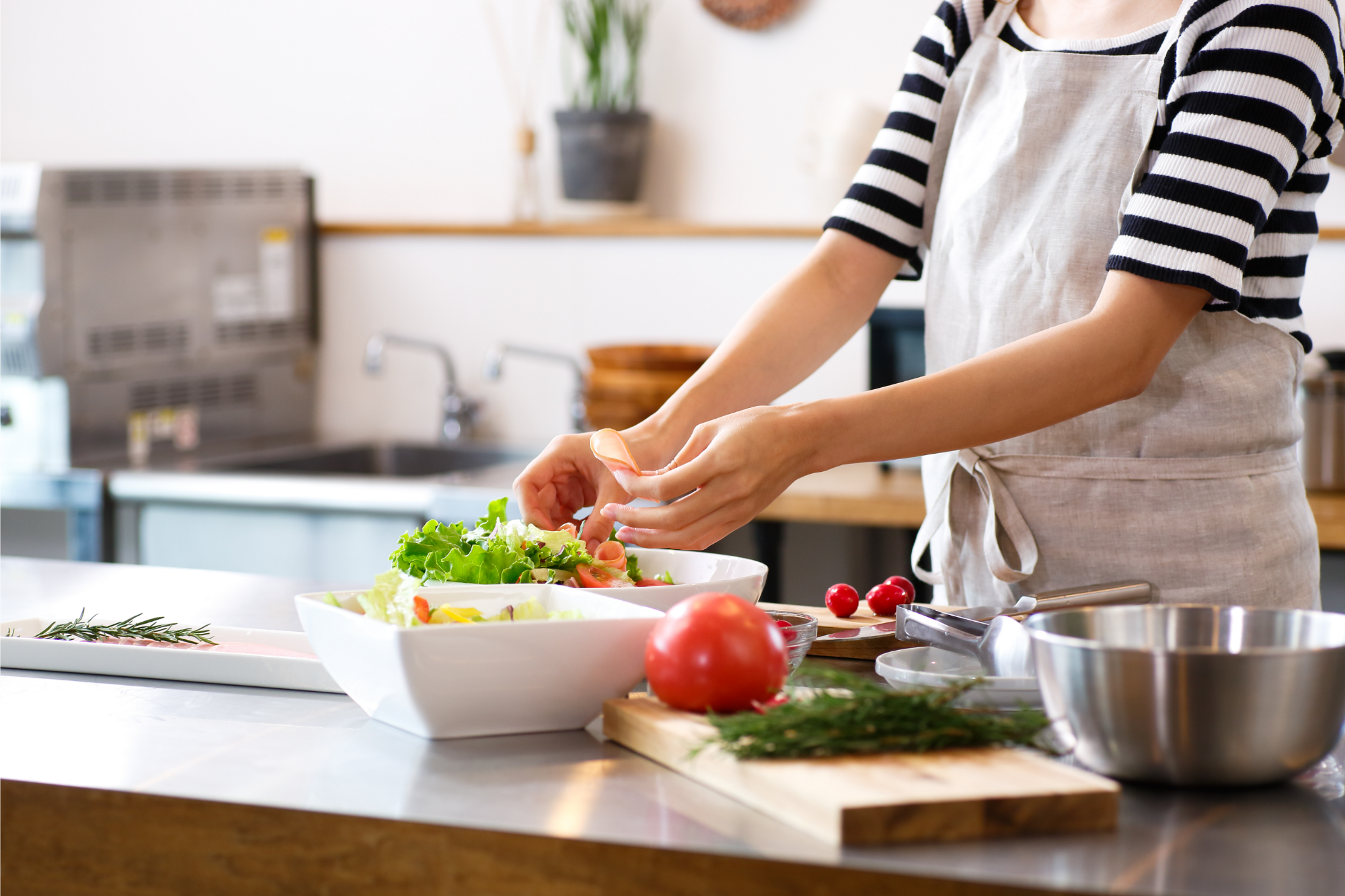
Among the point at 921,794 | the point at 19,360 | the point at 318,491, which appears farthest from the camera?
the point at 19,360

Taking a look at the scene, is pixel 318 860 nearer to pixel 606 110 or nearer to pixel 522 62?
pixel 606 110

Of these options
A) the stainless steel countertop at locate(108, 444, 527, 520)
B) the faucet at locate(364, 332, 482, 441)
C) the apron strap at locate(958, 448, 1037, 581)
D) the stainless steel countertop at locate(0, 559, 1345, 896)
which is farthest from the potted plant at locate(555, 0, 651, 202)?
the stainless steel countertop at locate(0, 559, 1345, 896)

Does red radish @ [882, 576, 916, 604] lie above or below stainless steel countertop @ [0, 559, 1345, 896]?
above

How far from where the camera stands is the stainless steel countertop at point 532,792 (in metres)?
0.72

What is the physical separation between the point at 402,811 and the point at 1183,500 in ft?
2.78

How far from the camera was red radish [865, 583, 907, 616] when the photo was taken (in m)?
1.32

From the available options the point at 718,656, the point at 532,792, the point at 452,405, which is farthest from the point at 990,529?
the point at 452,405

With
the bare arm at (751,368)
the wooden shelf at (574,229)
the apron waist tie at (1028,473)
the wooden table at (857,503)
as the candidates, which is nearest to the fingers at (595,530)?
the bare arm at (751,368)

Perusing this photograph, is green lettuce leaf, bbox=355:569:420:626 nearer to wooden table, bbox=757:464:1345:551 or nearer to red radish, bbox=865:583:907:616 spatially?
red radish, bbox=865:583:907:616

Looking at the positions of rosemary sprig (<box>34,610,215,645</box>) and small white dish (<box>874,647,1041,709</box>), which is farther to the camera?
rosemary sprig (<box>34,610,215,645</box>)

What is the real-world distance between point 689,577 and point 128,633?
456 mm

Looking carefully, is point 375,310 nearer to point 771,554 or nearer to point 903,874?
point 771,554

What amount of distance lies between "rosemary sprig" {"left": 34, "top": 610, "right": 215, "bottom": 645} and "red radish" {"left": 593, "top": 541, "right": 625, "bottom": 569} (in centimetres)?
32

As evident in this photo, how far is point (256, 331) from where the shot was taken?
130 inches
